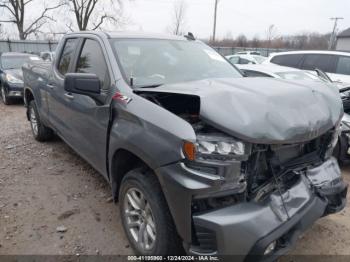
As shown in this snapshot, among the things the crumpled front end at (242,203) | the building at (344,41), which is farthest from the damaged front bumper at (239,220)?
the building at (344,41)

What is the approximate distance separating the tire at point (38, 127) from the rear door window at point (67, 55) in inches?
61.6

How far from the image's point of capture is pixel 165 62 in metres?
3.27

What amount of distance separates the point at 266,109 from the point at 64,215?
2421 mm

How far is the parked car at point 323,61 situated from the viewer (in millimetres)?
8125

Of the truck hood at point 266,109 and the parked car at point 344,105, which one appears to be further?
the parked car at point 344,105

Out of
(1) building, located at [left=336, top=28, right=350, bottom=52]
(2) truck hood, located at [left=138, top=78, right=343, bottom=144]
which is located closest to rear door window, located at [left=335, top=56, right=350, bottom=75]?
(2) truck hood, located at [left=138, top=78, right=343, bottom=144]

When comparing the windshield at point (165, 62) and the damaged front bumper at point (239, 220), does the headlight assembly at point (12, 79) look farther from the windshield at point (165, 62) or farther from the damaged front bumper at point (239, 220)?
the damaged front bumper at point (239, 220)

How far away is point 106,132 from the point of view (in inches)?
113

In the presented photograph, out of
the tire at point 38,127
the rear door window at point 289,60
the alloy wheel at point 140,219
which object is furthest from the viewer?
the rear door window at point 289,60

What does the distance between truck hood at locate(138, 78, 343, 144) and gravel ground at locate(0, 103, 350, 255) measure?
1243mm

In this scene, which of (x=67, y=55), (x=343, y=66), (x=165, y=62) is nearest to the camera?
(x=165, y=62)

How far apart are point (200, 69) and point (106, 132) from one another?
123 centimetres

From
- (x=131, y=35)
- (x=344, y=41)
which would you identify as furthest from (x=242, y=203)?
(x=344, y=41)

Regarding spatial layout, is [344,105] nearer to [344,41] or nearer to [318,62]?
[318,62]
